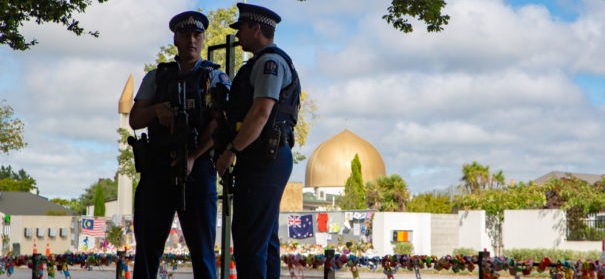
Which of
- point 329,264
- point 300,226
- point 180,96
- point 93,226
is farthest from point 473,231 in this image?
point 180,96

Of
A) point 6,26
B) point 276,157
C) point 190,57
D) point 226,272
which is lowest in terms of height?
point 226,272

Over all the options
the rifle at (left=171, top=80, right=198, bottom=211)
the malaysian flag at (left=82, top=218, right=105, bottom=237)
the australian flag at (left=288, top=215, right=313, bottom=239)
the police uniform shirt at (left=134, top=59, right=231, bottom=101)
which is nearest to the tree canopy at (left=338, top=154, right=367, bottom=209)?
the australian flag at (left=288, top=215, right=313, bottom=239)

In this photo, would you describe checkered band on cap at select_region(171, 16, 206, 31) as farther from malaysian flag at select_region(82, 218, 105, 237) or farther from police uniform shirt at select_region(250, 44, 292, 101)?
malaysian flag at select_region(82, 218, 105, 237)

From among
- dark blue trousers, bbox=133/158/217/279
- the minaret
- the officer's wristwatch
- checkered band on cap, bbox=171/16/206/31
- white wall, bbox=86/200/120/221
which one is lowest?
dark blue trousers, bbox=133/158/217/279

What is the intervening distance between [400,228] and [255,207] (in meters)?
36.3

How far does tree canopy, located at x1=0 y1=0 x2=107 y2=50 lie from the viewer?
13953mm

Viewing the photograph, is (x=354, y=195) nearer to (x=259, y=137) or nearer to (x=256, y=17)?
(x=256, y=17)

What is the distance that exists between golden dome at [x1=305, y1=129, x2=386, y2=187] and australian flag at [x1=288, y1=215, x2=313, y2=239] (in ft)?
213

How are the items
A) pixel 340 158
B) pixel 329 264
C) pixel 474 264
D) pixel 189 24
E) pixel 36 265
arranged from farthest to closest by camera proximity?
pixel 340 158
pixel 36 265
pixel 474 264
pixel 329 264
pixel 189 24

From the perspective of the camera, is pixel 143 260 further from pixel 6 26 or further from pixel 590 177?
pixel 590 177

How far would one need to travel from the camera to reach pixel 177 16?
19.6 feet

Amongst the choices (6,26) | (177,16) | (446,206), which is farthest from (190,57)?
(446,206)

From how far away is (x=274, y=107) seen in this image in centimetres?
526

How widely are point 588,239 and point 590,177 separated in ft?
170
